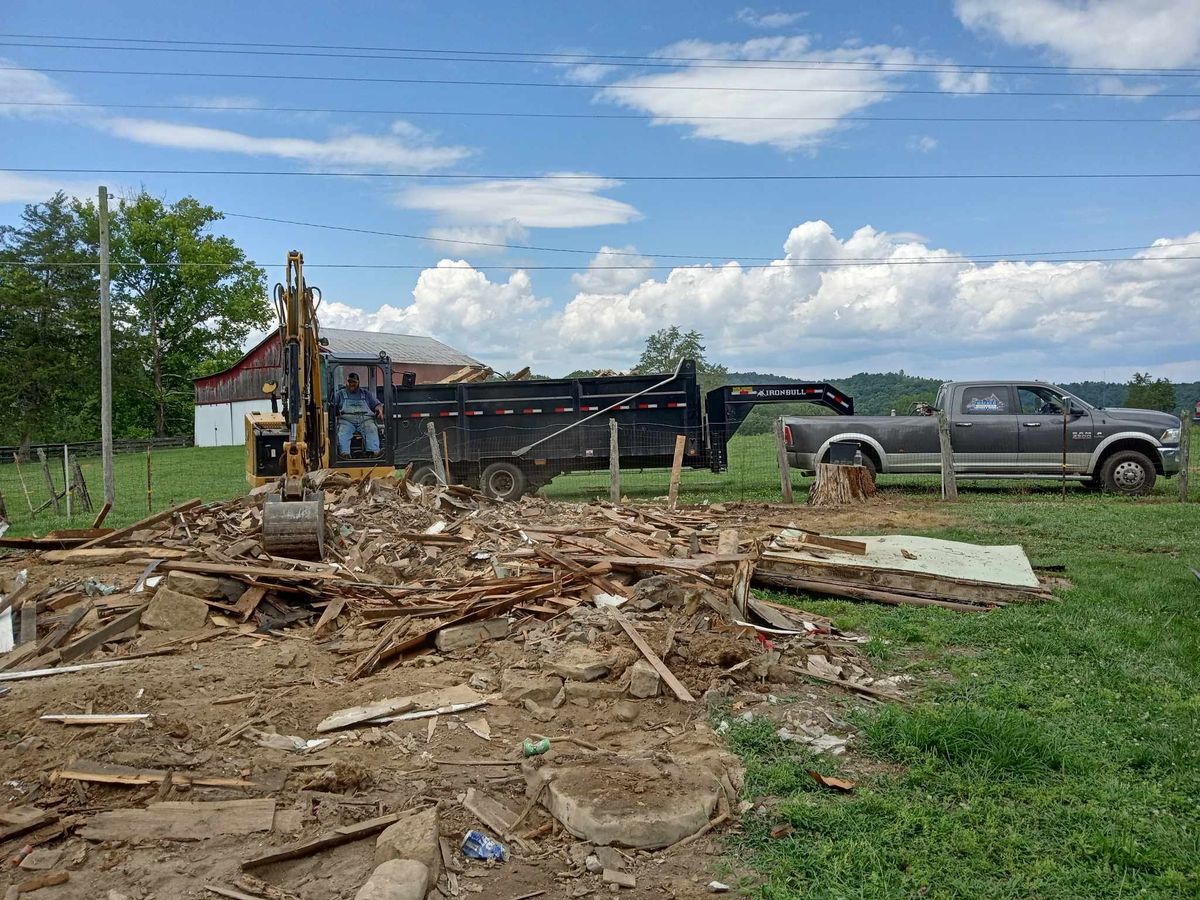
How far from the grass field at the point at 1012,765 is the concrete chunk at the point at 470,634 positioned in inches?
108

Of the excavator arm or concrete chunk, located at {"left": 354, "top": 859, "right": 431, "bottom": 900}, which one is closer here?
concrete chunk, located at {"left": 354, "top": 859, "right": 431, "bottom": 900}

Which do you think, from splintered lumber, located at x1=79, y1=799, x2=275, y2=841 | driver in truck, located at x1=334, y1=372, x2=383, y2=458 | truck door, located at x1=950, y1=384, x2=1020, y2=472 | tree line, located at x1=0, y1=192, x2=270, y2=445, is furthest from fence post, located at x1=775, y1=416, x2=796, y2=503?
tree line, located at x1=0, y1=192, x2=270, y2=445

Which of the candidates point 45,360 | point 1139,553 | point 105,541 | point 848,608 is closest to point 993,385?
point 1139,553

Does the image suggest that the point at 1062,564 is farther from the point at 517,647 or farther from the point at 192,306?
the point at 192,306

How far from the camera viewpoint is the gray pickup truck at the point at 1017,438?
16.2 m

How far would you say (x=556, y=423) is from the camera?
1830 cm

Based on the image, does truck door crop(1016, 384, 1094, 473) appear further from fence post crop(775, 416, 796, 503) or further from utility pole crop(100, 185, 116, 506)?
utility pole crop(100, 185, 116, 506)

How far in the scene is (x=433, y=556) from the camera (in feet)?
32.1

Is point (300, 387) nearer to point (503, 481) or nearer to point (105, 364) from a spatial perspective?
point (503, 481)

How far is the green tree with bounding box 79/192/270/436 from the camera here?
5522cm

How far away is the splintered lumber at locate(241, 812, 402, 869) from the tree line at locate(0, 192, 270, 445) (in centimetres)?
4922

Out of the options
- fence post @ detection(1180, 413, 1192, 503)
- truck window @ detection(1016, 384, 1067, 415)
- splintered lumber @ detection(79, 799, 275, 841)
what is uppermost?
truck window @ detection(1016, 384, 1067, 415)

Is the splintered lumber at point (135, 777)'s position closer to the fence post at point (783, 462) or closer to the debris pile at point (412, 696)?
the debris pile at point (412, 696)

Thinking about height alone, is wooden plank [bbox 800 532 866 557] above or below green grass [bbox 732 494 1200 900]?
above
